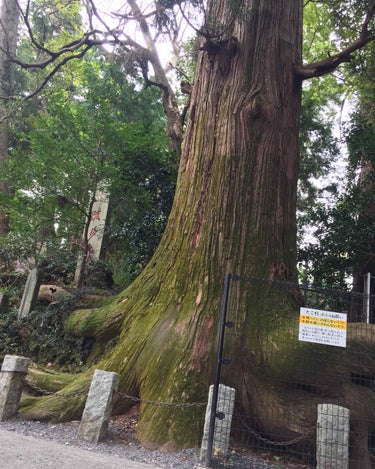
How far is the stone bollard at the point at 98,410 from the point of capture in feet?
13.3

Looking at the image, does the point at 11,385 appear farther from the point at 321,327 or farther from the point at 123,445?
the point at 321,327

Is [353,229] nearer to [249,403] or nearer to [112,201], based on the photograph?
[112,201]

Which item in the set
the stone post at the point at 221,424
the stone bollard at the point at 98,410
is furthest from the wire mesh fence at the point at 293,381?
the stone bollard at the point at 98,410

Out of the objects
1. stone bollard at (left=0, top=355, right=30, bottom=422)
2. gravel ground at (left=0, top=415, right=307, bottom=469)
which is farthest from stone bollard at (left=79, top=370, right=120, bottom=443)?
stone bollard at (left=0, top=355, right=30, bottom=422)

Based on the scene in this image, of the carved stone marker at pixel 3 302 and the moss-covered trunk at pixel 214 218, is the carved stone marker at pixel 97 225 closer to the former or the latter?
the carved stone marker at pixel 3 302

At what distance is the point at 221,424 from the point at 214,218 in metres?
2.58

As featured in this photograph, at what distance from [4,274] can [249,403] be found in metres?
8.40

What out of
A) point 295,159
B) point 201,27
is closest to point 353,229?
point 295,159

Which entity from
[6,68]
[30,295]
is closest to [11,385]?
[30,295]

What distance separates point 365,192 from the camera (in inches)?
421

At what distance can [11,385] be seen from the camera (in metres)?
4.54

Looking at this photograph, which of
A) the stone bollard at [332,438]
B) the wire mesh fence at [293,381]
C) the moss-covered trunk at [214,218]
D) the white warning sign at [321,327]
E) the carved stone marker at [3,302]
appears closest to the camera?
the stone bollard at [332,438]

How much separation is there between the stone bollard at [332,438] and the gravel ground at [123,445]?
0.50 meters

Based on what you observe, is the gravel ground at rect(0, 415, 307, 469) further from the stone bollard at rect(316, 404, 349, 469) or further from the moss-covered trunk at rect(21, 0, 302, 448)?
the stone bollard at rect(316, 404, 349, 469)
